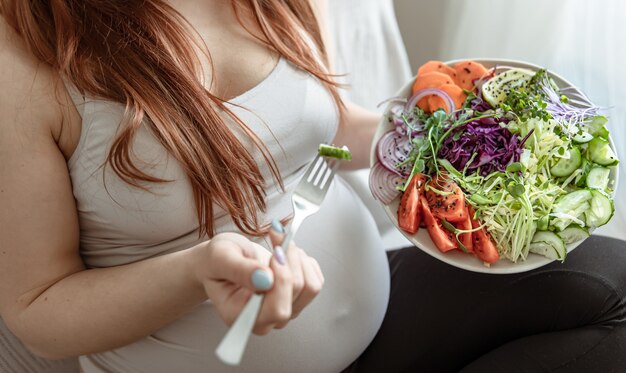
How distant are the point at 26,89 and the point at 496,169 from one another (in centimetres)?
63

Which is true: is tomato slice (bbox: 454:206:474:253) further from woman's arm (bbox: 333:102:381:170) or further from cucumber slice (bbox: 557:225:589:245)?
woman's arm (bbox: 333:102:381:170)

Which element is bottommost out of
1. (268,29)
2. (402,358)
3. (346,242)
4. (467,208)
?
(402,358)

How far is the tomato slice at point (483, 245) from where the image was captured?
90 cm

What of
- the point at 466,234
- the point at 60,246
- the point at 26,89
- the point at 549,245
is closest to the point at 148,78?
the point at 26,89

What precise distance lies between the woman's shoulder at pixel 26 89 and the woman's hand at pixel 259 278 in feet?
0.89

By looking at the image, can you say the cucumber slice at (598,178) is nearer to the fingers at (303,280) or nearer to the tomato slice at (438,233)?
the tomato slice at (438,233)

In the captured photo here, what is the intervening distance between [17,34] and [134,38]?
140 mm

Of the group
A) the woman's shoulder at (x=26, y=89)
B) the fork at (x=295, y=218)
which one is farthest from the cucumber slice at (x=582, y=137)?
the woman's shoulder at (x=26, y=89)

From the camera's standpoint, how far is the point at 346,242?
1.05 metres

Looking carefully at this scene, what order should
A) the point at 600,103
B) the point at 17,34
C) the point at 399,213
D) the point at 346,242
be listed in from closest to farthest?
the point at 17,34 → the point at 399,213 → the point at 346,242 → the point at 600,103

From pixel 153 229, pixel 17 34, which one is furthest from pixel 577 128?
pixel 17 34

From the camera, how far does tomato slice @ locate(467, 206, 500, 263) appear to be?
90cm

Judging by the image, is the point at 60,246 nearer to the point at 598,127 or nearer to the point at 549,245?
the point at 549,245

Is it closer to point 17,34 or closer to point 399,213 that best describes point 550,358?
point 399,213
